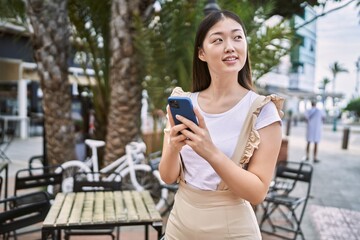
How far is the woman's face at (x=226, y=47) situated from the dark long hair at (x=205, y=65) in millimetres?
27

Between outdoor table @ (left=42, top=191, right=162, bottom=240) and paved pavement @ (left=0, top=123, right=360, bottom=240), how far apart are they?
1.33 m

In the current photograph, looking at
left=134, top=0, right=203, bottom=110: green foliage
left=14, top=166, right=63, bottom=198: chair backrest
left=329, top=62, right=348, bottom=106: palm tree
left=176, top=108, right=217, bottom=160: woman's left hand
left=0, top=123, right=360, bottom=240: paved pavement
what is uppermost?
left=329, top=62, right=348, bottom=106: palm tree

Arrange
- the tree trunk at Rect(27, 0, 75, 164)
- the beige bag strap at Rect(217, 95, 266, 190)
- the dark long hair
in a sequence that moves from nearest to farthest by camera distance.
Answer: the beige bag strap at Rect(217, 95, 266, 190), the dark long hair, the tree trunk at Rect(27, 0, 75, 164)

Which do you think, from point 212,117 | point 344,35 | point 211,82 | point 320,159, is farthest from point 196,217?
point 344,35

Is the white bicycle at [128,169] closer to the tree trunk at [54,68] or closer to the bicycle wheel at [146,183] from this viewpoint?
the bicycle wheel at [146,183]

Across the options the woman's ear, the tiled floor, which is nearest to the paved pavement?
the tiled floor

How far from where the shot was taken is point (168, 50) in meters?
4.77

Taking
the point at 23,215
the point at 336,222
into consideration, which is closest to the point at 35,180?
the point at 23,215

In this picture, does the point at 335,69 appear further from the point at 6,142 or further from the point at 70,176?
the point at 70,176

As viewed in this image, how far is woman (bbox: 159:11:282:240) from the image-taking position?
109cm

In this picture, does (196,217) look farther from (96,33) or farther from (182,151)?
(96,33)

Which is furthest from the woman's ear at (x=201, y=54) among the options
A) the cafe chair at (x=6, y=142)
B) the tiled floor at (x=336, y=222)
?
the cafe chair at (x=6, y=142)

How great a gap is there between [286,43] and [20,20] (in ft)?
15.2

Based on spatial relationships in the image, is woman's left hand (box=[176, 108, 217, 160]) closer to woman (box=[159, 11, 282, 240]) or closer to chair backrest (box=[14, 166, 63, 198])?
woman (box=[159, 11, 282, 240])
